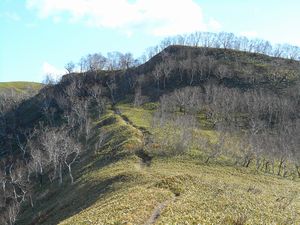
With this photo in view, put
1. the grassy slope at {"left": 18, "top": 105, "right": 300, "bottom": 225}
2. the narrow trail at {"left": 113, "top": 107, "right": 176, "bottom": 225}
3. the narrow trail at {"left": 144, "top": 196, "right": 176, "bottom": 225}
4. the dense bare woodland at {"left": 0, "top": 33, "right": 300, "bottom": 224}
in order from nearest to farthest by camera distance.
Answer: the narrow trail at {"left": 144, "top": 196, "right": 176, "bottom": 225}
the narrow trail at {"left": 113, "top": 107, "right": 176, "bottom": 225}
the grassy slope at {"left": 18, "top": 105, "right": 300, "bottom": 225}
the dense bare woodland at {"left": 0, "top": 33, "right": 300, "bottom": 224}

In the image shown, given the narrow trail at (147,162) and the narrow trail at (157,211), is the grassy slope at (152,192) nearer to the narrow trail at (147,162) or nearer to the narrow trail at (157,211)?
the narrow trail at (157,211)

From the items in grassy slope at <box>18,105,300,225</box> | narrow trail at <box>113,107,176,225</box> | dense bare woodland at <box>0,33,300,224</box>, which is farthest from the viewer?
dense bare woodland at <box>0,33,300,224</box>

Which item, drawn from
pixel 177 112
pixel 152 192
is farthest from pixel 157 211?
pixel 177 112

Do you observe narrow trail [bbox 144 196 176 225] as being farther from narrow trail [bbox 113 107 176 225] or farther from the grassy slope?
the grassy slope

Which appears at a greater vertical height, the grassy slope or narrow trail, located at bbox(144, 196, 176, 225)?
narrow trail, located at bbox(144, 196, 176, 225)

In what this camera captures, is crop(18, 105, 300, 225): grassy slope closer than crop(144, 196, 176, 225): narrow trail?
No

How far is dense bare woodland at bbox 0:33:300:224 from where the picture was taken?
83.2m

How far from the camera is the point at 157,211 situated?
1334 inches

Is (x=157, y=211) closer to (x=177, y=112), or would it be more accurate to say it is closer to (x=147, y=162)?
(x=147, y=162)

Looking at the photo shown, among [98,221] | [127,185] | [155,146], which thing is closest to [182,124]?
[155,146]

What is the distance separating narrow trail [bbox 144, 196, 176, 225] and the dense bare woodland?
36729 millimetres

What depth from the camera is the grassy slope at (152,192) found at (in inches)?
1260

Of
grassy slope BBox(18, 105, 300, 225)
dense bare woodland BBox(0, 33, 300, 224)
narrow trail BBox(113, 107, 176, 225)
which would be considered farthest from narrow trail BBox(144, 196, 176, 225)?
dense bare woodland BBox(0, 33, 300, 224)

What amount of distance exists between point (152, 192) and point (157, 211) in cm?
851
